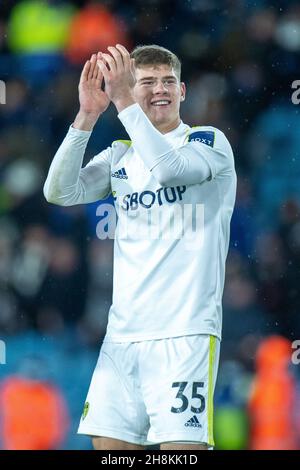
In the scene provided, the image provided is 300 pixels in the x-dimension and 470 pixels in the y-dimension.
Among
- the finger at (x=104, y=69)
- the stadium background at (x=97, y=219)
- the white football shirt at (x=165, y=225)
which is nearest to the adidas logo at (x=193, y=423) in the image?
the white football shirt at (x=165, y=225)

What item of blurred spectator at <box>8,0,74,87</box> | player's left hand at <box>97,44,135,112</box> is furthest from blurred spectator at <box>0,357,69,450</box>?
player's left hand at <box>97,44,135,112</box>

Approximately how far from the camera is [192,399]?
8.49 ft

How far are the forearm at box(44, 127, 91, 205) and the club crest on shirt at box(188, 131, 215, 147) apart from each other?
33 cm

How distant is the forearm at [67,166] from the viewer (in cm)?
282

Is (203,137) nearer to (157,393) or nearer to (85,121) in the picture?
(85,121)

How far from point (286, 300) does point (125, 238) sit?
1.85 meters

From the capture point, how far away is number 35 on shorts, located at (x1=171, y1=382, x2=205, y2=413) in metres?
2.57

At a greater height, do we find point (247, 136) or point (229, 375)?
point (247, 136)

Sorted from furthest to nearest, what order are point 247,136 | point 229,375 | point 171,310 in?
point 247,136, point 229,375, point 171,310

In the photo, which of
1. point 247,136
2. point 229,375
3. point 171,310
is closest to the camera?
point 171,310

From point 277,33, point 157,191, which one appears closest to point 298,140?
point 277,33

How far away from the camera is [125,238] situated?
111 inches

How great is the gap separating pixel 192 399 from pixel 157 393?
0.34 ft

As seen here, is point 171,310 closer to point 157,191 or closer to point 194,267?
point 194,267
